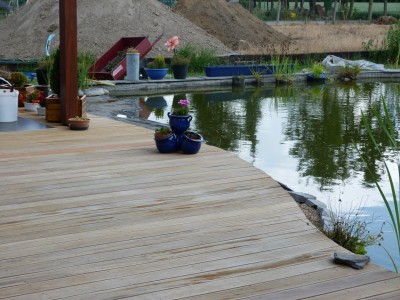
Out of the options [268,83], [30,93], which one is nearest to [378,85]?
[268,83]

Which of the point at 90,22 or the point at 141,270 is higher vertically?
the point at 90,22

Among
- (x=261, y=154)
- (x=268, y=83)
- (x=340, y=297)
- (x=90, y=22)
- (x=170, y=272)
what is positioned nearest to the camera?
(x=340, y=297)

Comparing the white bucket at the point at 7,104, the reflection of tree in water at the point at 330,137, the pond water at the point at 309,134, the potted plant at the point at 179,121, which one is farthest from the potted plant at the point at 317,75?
the potted plant at the point at 179,121

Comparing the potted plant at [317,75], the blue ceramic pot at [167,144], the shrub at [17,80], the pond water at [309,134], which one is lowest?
the pond water at [309,134]

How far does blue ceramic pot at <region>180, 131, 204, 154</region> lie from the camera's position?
24.0 ft

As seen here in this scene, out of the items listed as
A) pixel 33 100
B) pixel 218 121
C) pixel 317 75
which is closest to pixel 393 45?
pixel 317 75

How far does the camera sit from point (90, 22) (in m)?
22.5

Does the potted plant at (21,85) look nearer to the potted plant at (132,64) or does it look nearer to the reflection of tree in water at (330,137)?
the reflection of tree in water at (330,137)

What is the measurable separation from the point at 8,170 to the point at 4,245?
6.77 feet

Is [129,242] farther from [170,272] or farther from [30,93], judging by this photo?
[30,93]

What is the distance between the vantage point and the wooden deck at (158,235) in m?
4.08

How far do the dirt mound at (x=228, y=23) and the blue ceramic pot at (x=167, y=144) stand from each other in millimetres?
18379

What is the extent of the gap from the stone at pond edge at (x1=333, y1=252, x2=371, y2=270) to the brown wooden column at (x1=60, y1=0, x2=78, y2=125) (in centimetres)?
534

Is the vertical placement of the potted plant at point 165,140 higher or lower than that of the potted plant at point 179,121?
lower
